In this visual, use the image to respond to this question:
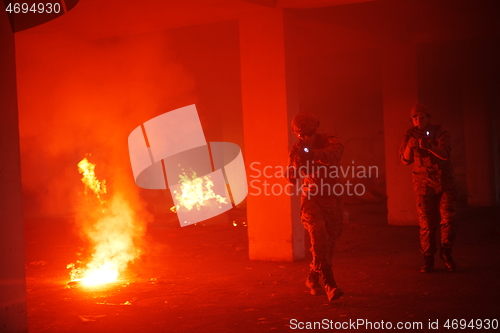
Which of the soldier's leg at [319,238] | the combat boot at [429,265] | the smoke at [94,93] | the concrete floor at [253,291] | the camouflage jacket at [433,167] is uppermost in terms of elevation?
the smoke at [94,93]

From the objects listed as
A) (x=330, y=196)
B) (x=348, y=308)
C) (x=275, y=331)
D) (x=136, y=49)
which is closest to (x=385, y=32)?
(x=136, y=49)

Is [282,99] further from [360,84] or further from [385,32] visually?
[360,84]

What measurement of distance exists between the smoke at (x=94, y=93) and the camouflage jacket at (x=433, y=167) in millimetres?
6543

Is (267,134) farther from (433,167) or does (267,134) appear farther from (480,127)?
(480,127)

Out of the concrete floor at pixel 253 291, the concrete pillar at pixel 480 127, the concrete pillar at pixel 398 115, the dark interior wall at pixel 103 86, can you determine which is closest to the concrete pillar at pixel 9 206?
the concrete floor at pixel 253 291

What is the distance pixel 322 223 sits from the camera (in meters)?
5.44

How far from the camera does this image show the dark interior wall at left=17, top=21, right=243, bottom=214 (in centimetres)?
1112

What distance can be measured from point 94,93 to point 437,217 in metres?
8.42

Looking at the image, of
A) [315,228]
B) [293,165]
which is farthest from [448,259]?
[293,165]

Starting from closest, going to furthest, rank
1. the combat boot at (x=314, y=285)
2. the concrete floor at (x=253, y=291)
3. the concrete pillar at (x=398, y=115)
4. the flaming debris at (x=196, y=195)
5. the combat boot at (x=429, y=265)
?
the concrete floor at (x=253, y=291) < the combat boot at (x=314, y=285) < the combat boot at (x=429, y=265) < the concrete pillar at (x=398, y=115) < the flaming debris at (x=196, y=195)

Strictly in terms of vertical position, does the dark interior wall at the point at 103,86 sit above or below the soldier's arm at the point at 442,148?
above

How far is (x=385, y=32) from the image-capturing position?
10617 millimetres

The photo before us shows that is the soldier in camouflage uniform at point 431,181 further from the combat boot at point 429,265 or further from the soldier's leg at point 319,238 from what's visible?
the soldier's leg at point 319,238

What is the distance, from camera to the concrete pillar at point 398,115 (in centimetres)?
1078
